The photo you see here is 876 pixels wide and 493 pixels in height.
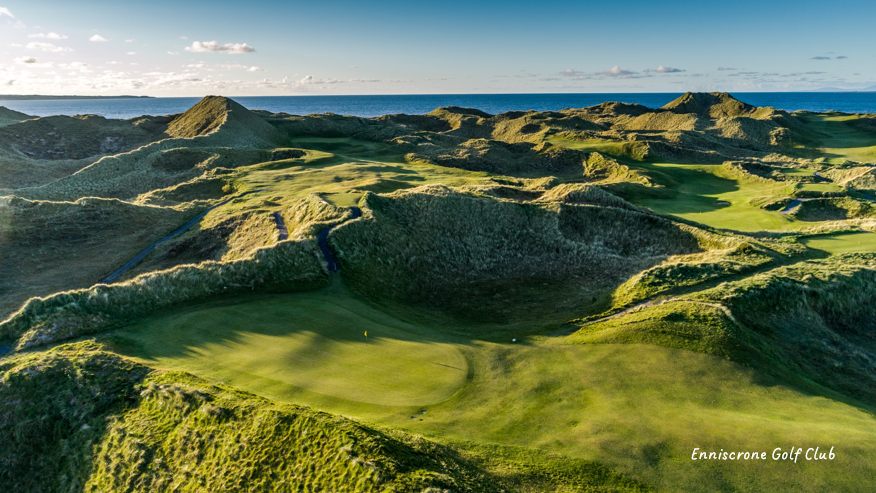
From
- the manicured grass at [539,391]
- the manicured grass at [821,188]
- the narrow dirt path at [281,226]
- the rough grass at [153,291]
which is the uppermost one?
the manicured grass at [821,188]

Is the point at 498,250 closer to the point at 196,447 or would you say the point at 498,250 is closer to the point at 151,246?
the point at 196,447

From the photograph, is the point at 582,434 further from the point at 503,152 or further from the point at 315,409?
the point at 503,152

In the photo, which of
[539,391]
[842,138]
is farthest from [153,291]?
[842,138]

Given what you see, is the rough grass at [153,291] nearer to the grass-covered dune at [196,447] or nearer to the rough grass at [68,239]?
the grass-covered dune at [196,447]

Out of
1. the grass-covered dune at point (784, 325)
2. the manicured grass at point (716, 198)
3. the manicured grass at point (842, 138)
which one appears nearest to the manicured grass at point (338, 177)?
the manicured grass at point (716, 198)

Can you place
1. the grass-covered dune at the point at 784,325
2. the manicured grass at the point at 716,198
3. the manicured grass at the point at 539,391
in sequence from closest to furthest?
the manicured grass at the point at 539,391
the grass-covered dune at the point at 784,325
the manicured grass at the point at 716,198

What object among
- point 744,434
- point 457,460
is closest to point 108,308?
point 457,460
